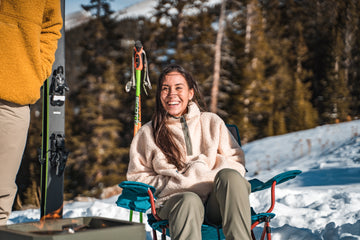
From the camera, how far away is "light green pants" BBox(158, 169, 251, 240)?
178 cm

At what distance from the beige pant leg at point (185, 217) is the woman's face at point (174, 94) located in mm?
576

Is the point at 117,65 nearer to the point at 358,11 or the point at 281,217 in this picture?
the point at 358,11

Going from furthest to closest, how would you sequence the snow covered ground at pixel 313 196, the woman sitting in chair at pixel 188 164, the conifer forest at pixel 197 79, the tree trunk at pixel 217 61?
1. the conifer forest at pixel 197 79
2. the tree trunk at pixel 217 61
3. the snow covered ground at pixel 313 196
4. the woman sitting in chair at pixel 188 164

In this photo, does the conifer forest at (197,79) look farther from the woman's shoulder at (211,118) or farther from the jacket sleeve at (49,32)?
the jacket sleeve at (49,32)

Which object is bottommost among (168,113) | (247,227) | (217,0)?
(247,227)

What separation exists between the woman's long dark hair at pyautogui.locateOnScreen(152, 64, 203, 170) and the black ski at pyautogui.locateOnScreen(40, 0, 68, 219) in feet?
2.71

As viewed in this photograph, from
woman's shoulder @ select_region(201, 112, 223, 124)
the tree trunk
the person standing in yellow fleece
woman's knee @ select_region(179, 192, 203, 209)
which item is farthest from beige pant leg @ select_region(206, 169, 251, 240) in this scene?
the tree trunk

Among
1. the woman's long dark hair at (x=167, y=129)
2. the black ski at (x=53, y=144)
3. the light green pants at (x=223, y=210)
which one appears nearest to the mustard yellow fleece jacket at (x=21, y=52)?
the woman's long dark hair at (x=167, y=129)

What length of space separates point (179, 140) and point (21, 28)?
97 centimetres

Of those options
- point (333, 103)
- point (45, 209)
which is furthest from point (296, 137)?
point (333, 103)

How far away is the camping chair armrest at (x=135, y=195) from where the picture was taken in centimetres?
195

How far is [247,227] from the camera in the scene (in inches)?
70.6

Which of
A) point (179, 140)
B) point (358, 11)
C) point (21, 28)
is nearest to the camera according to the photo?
point (21, 28)

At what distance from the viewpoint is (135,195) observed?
Answer: 2.09 m
